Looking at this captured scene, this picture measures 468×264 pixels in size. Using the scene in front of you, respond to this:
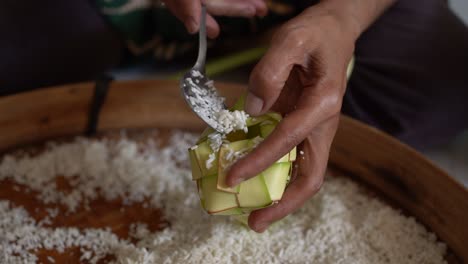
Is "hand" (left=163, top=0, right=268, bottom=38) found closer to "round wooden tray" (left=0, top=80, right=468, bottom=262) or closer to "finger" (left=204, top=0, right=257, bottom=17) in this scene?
"finger" (left=204, top=0, right=257, bottom=17)

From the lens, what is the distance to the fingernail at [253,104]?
543mm

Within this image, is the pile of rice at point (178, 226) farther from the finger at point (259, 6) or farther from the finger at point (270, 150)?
the finger at point (259, 6)

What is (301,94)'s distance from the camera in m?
0.60

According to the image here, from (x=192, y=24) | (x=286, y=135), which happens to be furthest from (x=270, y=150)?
(x=192, y=24)

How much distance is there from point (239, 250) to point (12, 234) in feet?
0.99

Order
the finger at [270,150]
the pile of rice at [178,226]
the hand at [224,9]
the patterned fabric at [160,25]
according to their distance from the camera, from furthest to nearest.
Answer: the patterned fabric at [160,25] → the hand at [224,9] → the pile of rice at [178,226] → the finger at [270,150]

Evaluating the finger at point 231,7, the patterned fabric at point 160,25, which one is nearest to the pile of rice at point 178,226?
the finger at point 231,7

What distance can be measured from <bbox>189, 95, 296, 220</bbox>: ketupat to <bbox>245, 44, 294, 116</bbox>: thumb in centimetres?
5

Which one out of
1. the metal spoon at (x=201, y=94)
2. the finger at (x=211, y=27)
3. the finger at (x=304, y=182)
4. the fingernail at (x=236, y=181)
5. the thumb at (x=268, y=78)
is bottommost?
the finger at (x=304, y=182)

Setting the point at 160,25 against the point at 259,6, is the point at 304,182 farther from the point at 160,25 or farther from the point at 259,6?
the point at 160,25

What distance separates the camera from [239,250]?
647 mm

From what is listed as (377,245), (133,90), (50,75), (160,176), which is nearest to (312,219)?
(377,245)

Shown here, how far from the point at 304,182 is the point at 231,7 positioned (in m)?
0.34

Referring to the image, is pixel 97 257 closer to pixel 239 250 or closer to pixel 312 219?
pixel 239 250
